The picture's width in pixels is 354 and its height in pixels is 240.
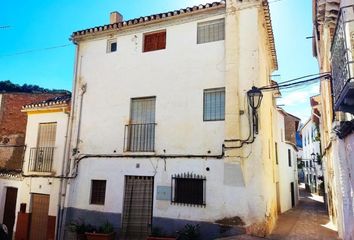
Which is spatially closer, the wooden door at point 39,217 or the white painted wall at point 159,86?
the white painted wall at point 159,86

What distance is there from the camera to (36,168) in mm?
13523

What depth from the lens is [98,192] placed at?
474 inches

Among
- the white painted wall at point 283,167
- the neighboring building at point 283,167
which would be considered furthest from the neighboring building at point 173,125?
the white painted wall at point 283,167

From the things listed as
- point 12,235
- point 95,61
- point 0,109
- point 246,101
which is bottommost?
point 12,235

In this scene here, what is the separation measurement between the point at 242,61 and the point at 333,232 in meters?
8.28

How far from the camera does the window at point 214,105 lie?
34.6 feet

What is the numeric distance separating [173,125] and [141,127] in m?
1.44

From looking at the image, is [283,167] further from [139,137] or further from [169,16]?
[169,16]

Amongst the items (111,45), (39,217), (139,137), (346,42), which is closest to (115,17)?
(111,45)

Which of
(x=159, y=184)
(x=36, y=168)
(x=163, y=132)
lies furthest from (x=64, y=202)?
(x=163, y=132)

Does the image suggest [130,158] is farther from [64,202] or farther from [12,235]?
[12,235]

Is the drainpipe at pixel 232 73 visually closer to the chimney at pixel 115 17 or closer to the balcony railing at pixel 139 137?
the balcony railing at pixel 139 137

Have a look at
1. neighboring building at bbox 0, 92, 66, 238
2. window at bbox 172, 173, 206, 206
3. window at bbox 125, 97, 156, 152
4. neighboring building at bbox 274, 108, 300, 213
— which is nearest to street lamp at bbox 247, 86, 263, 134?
window at bbox 172, 173, 206, 206

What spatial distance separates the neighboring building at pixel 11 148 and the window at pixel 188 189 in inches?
322
